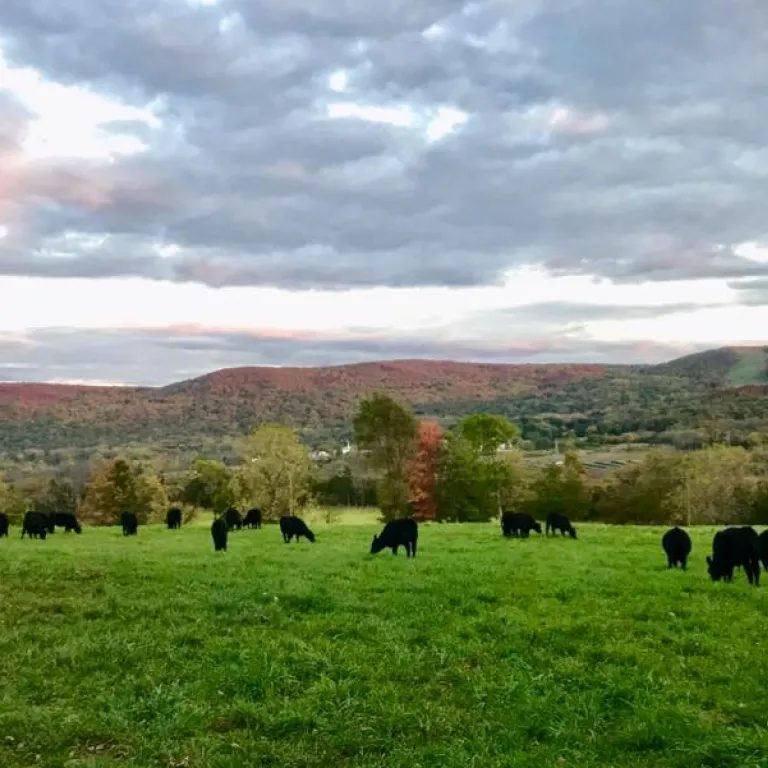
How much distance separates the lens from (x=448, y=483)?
64.0 m

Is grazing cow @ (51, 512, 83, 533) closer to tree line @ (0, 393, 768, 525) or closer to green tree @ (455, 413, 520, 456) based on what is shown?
tree line @ (0, 393, 768, 525)

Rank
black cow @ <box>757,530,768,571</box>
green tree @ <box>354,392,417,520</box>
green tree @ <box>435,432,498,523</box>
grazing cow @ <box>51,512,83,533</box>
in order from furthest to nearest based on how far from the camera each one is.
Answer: green tree @ <box>354,392,417,520</box>, green tree @ <box>435,432,498,523</box>, grazing cow @ <box>51,512,83,533</box>, black cow @ <box>757,530,768,571</box>

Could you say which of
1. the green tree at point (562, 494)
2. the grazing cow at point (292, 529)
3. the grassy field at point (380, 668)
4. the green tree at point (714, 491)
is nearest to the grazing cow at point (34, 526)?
the grazing cow at point (292, 529)

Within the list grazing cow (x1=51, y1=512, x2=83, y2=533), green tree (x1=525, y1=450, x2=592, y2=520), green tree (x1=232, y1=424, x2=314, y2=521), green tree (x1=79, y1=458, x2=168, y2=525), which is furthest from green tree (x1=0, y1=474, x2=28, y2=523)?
green tree (x1=525, y1=450, x2=592, y2=520)

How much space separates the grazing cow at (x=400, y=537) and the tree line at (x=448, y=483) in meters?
37.4

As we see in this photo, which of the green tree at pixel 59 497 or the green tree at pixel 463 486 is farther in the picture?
the green tree at pixel 59 497

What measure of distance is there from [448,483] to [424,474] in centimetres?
237

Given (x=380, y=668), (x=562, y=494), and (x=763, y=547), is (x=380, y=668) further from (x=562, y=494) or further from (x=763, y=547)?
(x=562, y=494)

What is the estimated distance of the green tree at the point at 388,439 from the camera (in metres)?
65.0

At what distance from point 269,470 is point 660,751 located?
5485 cm

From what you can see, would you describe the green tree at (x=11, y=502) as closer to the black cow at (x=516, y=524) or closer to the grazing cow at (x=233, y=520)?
the grazing cow at (x=233, y=520)

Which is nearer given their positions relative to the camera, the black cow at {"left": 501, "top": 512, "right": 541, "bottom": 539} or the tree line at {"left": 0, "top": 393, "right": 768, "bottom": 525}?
the black cow at {"left": 501, "top": 512, "right": 541, "bottom": 539}

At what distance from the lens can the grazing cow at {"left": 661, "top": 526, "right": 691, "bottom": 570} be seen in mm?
20625

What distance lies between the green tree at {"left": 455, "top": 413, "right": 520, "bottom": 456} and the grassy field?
46.1 meters
